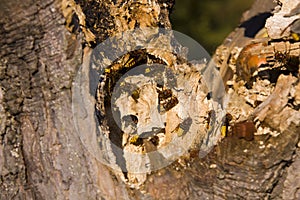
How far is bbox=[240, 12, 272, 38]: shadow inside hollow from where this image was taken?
2.09 metres

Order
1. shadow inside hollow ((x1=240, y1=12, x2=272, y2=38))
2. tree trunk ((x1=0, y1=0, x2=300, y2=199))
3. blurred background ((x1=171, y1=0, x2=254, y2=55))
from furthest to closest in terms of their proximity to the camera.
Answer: shadow inside hollow ((x1=240, y1=12, x2=272, y2=38))
blurred background ((x1=171, y1=0, x2=254, y2=55))
tree trunk ((x1=0, y1=0, x2=300, y2=199))

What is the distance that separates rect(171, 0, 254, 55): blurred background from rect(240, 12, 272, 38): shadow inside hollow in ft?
0.21

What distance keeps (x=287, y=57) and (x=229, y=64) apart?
76 centimetres

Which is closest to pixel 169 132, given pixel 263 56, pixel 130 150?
pixel 130 150

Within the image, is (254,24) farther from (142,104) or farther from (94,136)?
(94,136)

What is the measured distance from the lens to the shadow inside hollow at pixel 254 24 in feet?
6.86

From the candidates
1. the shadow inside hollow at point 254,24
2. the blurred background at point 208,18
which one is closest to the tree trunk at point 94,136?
the blurred background at point 208,18

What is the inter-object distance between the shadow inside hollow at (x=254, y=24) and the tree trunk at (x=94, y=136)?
1.03m

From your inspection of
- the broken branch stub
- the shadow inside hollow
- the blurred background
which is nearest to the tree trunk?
the broken branch stub

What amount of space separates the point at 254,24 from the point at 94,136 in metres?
1.44

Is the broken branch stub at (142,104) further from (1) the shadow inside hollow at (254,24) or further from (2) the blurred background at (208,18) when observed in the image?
(1) the shadow inside hollow at (254,24)

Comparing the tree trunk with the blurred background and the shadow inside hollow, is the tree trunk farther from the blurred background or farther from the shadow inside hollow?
the shadow inside hollow

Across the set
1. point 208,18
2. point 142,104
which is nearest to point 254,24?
point 208,18

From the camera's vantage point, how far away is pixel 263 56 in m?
1.48
